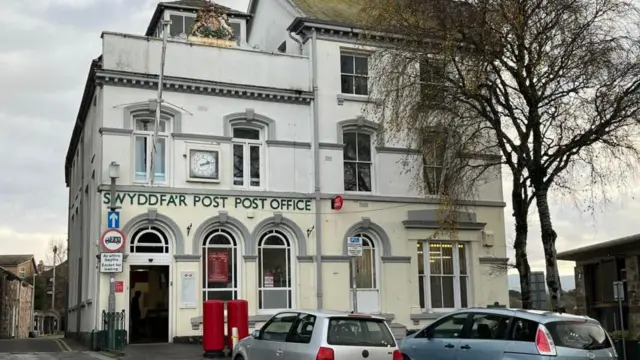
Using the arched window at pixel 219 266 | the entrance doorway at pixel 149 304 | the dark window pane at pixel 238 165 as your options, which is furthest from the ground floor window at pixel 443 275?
the entrance doorway at pixel 149 304

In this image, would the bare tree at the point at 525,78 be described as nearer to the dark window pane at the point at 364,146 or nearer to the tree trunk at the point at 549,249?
the tree trunk at the point at 549,249

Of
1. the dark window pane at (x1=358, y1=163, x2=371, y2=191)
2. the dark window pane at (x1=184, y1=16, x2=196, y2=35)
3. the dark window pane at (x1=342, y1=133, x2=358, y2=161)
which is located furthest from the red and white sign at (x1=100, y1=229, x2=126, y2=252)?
the dark window pane at (x1=184, y1=16, x2=196, y2=35)

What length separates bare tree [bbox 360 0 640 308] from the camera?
1761cm

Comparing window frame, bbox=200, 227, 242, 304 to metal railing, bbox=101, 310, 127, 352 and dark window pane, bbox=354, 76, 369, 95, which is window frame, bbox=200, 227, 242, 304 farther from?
dark window pane, bbox=354, 76, 369, 95

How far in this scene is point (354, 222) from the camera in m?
24.3

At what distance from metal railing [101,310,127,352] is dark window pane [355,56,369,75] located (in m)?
11.4

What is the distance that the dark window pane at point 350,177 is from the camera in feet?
81.1

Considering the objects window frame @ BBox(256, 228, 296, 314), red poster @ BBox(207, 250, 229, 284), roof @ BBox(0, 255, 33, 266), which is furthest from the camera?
roof @ BBox(0, 255, 33, 266)

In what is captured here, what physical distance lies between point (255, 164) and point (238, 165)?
0.58 metres

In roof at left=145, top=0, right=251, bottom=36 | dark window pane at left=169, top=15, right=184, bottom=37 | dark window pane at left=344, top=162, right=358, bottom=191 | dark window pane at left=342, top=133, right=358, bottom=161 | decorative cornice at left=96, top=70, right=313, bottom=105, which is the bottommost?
dark window pane at left=344, top=162, right=358, bottom=191

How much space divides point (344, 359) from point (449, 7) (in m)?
10.3

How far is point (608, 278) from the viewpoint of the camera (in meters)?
29.5

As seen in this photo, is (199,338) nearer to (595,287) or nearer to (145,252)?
(145,252)

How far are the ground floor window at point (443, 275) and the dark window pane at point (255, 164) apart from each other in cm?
611
